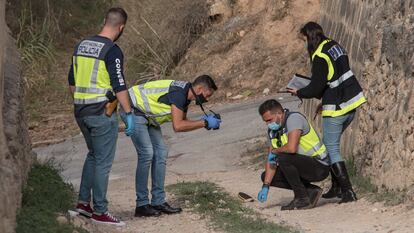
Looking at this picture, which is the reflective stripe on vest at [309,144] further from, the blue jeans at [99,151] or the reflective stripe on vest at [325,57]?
the blue jeans at [99,151]

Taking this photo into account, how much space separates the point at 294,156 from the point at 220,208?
93cm

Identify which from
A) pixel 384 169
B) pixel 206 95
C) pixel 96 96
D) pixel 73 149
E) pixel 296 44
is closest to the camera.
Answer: pixel 96 96

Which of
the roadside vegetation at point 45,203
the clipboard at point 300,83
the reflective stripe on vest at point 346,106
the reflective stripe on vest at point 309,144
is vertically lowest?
the roadside vegetation at point 45,203

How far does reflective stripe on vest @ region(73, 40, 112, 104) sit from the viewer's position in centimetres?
924

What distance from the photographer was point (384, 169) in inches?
418

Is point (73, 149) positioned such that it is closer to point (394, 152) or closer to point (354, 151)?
point (354, 151)

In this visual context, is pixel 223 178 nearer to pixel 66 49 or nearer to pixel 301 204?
pixel 301 204

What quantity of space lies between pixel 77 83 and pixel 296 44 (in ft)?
37.4

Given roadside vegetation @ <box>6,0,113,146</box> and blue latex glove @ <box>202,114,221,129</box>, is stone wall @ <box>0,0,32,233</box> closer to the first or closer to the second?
blue latex glove @ <box>202,114,221,129</box>

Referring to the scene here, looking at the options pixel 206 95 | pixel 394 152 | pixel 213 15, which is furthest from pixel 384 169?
pixel 213 15

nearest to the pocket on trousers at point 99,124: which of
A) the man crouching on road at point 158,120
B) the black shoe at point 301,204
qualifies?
the man crouching on road at point 158,120

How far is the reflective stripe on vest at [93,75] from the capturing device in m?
9.24

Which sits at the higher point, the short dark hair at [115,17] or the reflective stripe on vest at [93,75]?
the short dark hair at [115,17]

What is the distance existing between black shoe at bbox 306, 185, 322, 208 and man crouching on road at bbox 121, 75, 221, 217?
4.22ft
